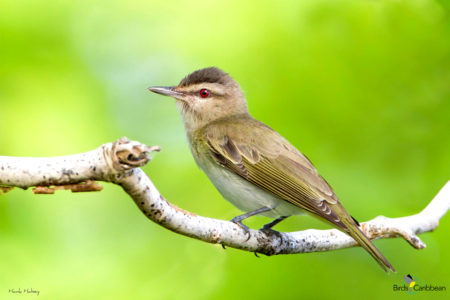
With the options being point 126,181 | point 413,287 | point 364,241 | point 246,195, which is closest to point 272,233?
point 246,195

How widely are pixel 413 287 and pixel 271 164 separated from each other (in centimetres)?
166

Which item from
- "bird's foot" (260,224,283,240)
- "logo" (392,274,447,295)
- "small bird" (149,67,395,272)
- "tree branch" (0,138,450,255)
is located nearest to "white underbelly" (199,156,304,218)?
"small bird" (149,67,395,272)

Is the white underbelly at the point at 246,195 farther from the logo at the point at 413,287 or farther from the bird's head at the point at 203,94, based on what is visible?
the logo at the point at 413,287

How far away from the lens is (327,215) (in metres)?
4.33

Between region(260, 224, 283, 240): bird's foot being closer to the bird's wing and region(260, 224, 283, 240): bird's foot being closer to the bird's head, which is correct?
→ the bird's wing

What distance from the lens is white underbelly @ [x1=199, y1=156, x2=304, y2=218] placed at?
4812mm

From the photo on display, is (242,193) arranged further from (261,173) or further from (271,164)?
(271,164)

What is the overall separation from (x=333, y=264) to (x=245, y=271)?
82 cm

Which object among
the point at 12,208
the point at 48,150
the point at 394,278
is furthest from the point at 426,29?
the point at 12,208

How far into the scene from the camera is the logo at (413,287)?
16.0 ft

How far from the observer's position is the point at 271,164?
4910 millimetres

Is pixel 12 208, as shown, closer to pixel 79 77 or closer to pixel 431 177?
pixel 79 77

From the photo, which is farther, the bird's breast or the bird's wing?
the bird's breast

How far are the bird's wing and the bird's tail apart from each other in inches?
6.1
